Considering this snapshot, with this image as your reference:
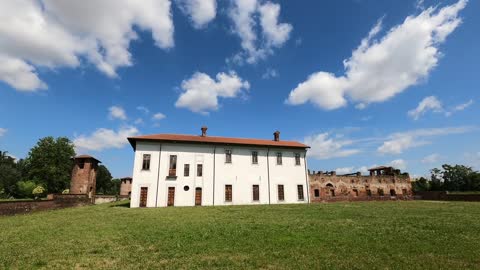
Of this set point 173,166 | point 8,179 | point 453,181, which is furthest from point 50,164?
point 453,181

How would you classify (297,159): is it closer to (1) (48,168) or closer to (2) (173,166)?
(2) (173,166)

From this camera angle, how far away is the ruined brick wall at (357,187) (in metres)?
33.5

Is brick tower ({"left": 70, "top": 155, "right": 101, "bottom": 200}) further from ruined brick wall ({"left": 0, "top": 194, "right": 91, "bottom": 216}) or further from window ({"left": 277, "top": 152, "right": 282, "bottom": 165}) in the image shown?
window ({"left": 277, "top": 152, "right": 282, "bottom": 165})

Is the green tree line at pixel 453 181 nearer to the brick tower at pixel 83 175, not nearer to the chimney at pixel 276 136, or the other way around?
the chimney at pixel 276 136

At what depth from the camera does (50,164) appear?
51.6m

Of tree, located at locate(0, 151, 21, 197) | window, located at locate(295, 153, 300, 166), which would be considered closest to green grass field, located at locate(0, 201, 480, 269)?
window, located at locate(295, 153, 300, 166)

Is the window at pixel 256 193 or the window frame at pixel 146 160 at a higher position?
the window frame at pixel 146 160

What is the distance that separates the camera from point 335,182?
35.2 meters

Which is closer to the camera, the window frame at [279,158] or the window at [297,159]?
the window frame at [279,158]

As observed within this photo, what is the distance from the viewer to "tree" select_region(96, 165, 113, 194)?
265 ft

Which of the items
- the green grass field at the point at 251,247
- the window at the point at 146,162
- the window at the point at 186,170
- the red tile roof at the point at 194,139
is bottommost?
the green grass field at the point at 251,247

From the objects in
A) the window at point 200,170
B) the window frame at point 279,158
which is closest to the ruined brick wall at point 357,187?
the window frame at point 279,158

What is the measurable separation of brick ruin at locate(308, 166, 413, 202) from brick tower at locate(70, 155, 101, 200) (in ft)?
99.0

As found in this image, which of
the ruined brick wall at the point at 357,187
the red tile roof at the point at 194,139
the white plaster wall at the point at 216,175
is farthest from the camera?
the ruined brick wall at the point at 357,187
